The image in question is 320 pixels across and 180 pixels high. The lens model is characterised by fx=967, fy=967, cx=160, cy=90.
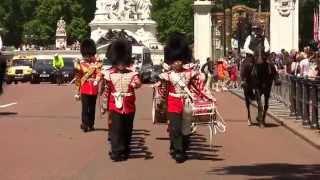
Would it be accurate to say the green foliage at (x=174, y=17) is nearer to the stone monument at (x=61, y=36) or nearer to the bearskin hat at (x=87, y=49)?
the stone monument at (x=61, y=36)

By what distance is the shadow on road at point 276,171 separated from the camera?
526 inches

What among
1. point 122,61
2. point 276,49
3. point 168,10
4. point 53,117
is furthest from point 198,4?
point 168,10

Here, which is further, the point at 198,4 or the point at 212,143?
the point at 198,4

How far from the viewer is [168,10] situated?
12619 cm

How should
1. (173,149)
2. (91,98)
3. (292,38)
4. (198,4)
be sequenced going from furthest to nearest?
(198,4)
(292,38)
(91,98)
(173,149)

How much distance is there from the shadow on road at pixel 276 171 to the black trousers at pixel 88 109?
23.4 ft

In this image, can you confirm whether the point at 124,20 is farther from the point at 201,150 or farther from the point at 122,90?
the point at 122,90

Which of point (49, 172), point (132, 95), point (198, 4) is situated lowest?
point (49, 172)

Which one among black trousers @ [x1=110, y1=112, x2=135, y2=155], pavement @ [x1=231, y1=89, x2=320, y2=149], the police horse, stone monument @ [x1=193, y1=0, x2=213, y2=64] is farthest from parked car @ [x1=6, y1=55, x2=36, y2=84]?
black trousers @ [x1=110, y1=112, x2=135, y2=155]

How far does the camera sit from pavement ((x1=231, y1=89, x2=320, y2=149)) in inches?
737

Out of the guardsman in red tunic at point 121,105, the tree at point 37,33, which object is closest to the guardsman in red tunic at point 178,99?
the guardsman in red tunic at point 121,105

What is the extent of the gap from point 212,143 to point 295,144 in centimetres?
157

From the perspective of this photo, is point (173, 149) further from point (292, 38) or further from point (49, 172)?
point (292, 38)

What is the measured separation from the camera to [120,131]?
1571 cm
